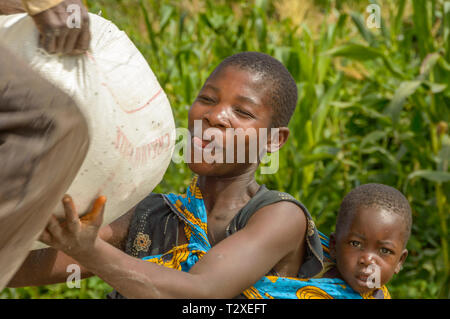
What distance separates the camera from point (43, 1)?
112cm

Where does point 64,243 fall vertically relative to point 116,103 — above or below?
below

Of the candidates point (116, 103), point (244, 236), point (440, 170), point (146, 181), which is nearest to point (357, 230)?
point (244, 236)

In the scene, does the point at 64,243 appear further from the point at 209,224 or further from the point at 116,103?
the point at 209,224

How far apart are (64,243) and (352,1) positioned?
16.9 ft

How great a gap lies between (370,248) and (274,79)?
536 millimetres

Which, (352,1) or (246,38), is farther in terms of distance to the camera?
(352,1)

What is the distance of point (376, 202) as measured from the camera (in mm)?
1651

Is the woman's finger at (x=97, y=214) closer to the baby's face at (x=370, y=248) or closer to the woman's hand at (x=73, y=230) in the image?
the woman's hand at (x=73, y=230)

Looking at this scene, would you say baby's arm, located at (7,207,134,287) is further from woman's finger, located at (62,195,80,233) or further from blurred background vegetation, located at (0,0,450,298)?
blurred background vegetation, located at (0,0,450,298)

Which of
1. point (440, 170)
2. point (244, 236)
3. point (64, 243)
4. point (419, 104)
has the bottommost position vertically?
point (440, 170)

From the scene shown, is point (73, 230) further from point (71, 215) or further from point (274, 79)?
point (274, 79)

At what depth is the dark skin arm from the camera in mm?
1119

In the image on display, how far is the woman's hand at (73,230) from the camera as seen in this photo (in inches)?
43.0

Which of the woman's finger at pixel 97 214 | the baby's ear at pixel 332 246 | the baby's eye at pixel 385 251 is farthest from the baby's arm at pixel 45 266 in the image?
the baby's eye at pixel 385 251
